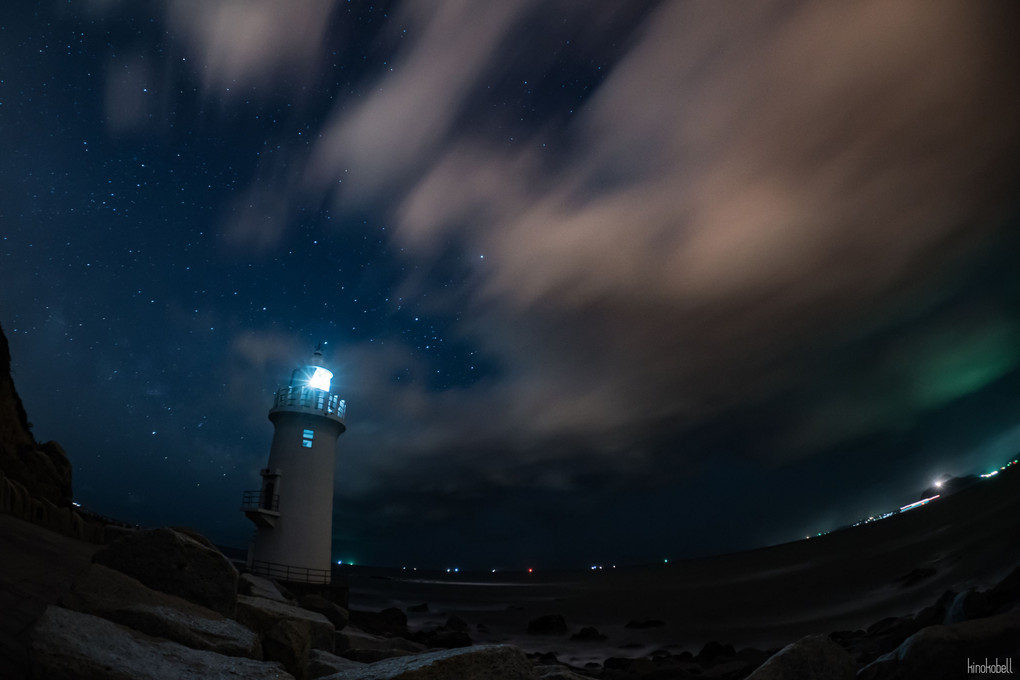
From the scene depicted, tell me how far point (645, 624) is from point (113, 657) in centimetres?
4748

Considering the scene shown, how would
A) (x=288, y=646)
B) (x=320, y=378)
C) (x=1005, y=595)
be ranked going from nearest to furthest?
(x=288, y=646), (x=1005, y=595), (x=320, y=378)

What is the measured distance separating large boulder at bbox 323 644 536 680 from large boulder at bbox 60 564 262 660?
46.8 inches

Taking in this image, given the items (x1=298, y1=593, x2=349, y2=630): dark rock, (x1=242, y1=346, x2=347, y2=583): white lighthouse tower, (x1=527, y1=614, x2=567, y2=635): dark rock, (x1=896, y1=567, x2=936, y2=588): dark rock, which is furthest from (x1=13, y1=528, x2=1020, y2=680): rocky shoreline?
(x1=896, y1=567, x2=936, y2=588): dark rock

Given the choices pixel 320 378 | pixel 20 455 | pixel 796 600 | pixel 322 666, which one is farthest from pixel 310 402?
pixel 796 600

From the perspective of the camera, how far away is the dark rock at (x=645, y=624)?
142ft

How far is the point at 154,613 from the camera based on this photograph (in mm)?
4332

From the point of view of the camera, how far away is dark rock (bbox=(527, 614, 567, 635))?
4038cm

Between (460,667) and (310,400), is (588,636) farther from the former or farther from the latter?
(460,667)

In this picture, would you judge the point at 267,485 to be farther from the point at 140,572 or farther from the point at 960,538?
the point at 960,538

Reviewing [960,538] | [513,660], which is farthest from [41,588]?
[960,538]

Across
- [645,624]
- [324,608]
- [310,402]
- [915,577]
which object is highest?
[310,402]

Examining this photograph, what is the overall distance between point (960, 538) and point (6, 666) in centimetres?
7218

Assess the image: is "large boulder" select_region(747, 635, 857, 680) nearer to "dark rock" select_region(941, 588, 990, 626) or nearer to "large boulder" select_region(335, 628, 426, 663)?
"large boulder" select_region(335, 628, 426, 663)

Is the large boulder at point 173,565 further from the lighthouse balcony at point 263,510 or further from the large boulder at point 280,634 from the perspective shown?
the lighthouse balcony at point 263,510
